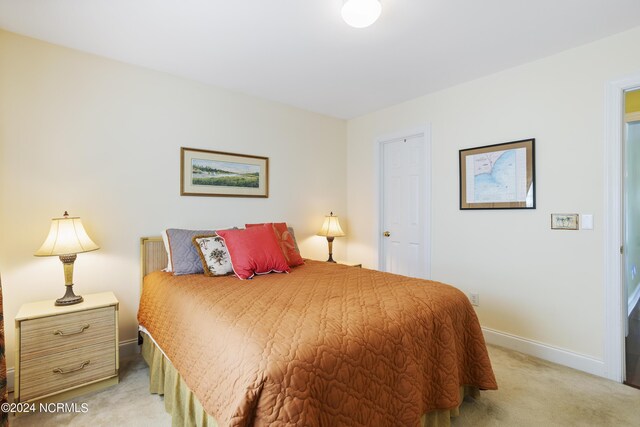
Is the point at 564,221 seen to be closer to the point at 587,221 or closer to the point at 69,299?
the point at 587,221

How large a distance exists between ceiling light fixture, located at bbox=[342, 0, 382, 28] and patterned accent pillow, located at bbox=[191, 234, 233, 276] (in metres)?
1.82

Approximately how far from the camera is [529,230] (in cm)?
261

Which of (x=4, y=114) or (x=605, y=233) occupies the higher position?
(x=4, y=114)

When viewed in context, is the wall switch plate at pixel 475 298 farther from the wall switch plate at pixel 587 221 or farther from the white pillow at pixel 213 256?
the white pillow at pixel 213 256

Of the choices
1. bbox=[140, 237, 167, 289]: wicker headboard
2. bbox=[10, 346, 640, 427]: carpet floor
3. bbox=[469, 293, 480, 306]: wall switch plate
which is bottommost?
bbox=[10, 346, 640, 427]: carpet floor

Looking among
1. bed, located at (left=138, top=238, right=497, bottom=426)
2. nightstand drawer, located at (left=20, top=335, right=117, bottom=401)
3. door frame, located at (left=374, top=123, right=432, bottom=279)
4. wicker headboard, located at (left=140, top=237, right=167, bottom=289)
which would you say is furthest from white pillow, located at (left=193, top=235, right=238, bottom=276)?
door frame, located at (left=374, top=123, right=432, bottom=279)

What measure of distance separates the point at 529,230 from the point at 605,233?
483 millimetres

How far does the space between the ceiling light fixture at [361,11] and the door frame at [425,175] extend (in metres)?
1.77

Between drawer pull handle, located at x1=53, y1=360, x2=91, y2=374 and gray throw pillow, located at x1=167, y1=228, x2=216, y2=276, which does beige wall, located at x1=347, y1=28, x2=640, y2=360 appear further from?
drawer pull handle, located at x1=53, y1=360, x2=91, y2=374

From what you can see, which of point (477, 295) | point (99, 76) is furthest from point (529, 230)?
point (99, 76)

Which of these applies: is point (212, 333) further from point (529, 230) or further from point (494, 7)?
point (529, 230)

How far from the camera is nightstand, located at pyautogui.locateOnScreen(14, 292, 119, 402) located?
5.91 ft

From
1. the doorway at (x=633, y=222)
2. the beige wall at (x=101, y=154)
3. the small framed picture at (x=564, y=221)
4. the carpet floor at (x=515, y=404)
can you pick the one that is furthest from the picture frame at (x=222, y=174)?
the doorway at (x=633, y=222)

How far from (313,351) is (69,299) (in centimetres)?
192
